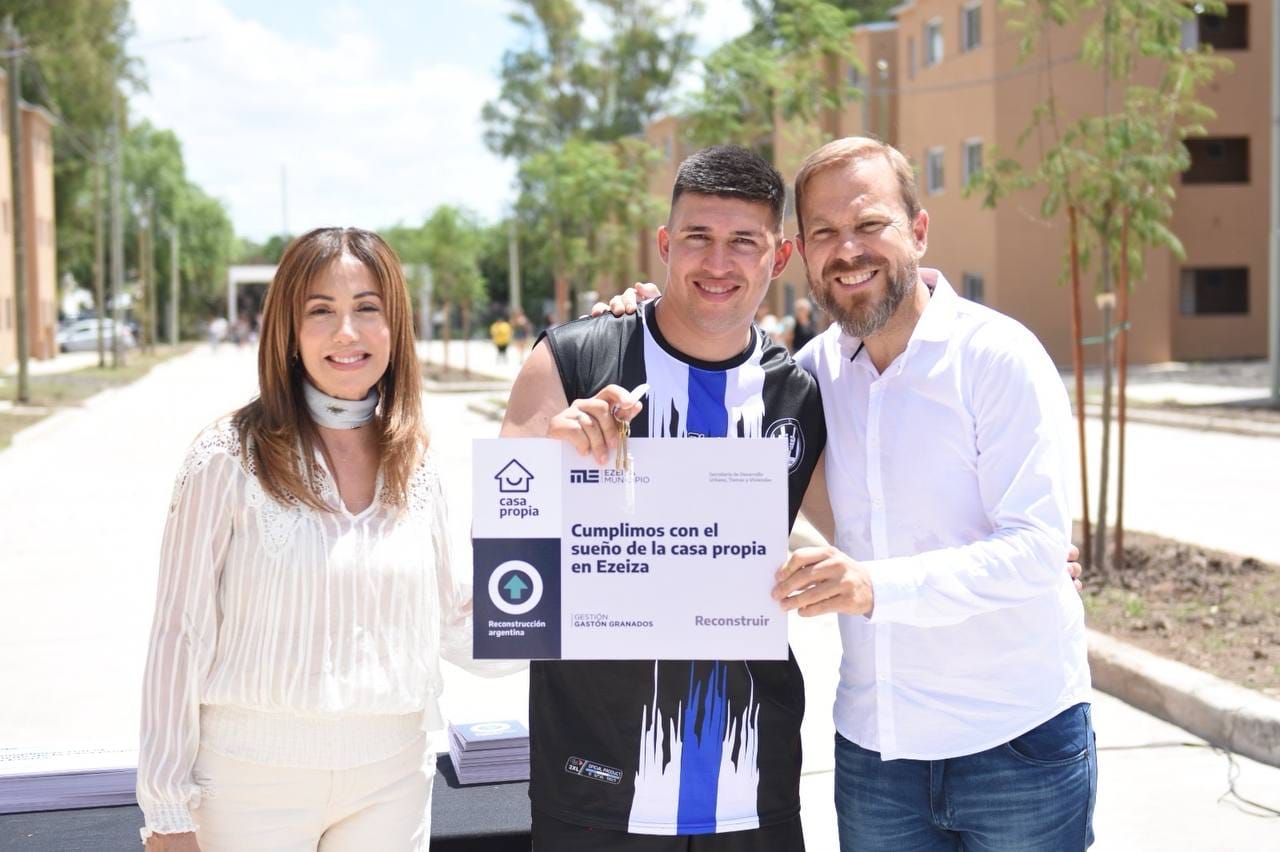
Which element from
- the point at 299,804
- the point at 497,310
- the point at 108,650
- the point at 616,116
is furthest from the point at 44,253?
the point at 299,804

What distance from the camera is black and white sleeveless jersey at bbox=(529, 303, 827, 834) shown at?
3.11 metres

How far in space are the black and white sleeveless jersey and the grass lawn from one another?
20232mm

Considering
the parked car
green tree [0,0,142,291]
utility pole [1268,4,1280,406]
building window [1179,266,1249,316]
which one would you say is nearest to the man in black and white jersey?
utility pole [1268,4,1280,406]

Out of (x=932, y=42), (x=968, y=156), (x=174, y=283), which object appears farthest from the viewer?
(x=174, y=283)

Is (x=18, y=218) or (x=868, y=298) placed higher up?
(x=18, y=218)

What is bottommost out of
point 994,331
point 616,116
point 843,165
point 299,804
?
point 299,804

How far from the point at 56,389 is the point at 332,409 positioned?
3499 centimetres

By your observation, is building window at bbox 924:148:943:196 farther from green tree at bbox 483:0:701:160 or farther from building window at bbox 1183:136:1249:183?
green tree at bbox 483:0:701:160

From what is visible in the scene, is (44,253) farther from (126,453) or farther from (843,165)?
(843,165)

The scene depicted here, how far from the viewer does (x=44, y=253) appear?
61.6 m

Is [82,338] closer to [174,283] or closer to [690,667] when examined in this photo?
[174,283]

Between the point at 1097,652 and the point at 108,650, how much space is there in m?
5.84

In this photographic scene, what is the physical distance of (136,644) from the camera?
8781 mm

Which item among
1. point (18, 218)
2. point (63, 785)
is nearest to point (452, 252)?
point (18, 218)
